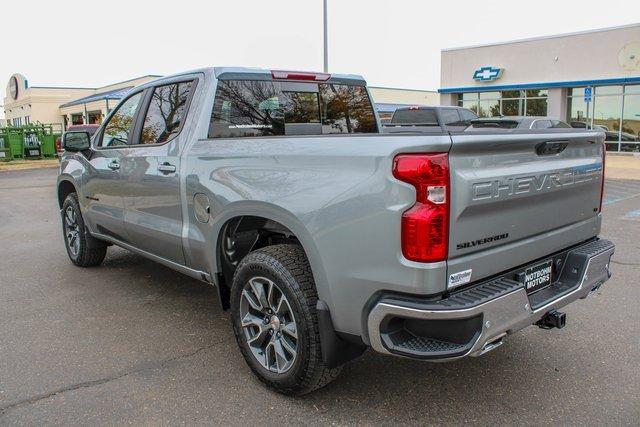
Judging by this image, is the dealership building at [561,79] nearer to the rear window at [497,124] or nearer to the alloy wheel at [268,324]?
the rear window at [497,124]

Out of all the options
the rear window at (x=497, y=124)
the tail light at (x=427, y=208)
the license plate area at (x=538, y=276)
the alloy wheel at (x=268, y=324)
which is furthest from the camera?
the rear window at (x=497, y=124)

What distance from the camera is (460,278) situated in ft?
8.61

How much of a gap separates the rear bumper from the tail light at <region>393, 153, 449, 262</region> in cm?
24

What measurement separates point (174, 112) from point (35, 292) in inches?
97.1

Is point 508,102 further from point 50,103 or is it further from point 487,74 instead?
point 50,103

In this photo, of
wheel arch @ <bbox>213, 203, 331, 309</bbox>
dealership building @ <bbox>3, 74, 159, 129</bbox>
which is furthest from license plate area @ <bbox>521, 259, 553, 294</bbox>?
dealership building @ <bbox>3, 74, 159, 129</bbox>

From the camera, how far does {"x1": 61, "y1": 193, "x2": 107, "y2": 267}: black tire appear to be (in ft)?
19.5

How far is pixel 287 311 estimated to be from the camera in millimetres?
3209

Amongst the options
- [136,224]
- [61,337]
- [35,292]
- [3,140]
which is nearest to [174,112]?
[136,224]

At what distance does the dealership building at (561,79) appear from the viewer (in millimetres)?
23266

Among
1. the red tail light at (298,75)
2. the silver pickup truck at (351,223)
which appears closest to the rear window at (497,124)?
the red tail light at (298,75)

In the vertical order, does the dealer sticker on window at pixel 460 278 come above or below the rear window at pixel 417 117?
below

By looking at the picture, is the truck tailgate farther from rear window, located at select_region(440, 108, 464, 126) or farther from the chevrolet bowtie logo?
the chevrolet bowtie logo

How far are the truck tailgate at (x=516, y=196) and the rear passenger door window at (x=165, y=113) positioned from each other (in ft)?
7.72
